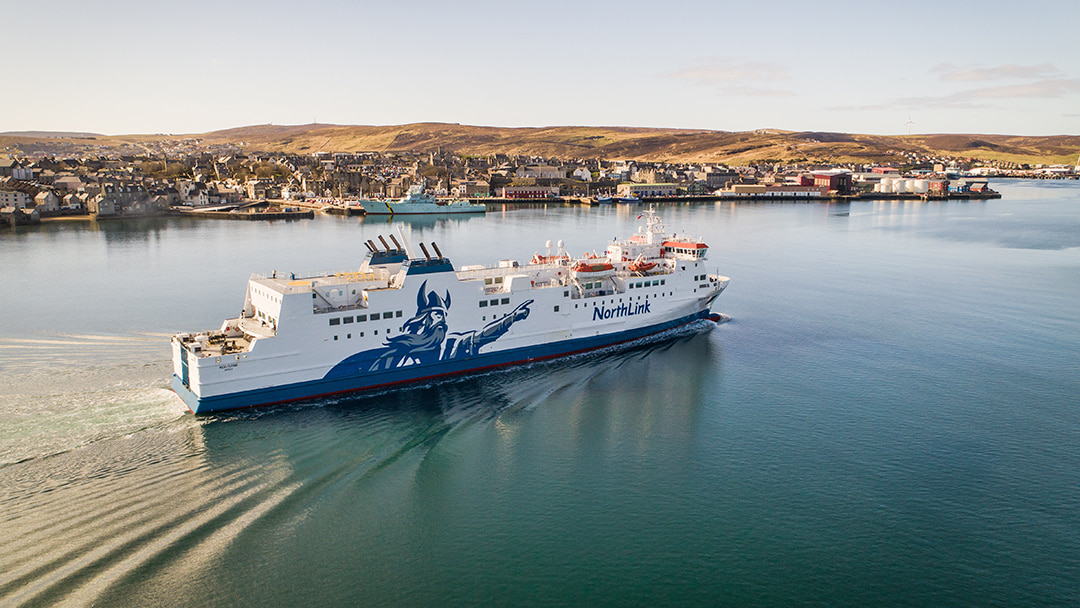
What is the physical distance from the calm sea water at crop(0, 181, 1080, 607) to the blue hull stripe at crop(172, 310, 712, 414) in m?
0.39

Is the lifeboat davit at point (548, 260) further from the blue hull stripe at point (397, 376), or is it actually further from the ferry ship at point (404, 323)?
the blue hull stripe at point (397, 376)

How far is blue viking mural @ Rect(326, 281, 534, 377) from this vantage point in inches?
636

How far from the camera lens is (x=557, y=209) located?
75000 millimetres

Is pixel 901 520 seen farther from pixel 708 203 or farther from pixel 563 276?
pixel 708 203

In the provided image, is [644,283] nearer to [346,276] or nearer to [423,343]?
[423,343]

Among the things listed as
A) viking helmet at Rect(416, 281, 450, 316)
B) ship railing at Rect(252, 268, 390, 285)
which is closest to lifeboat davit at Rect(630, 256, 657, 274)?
viking helmet at Rect(416, 281, 450, 316)

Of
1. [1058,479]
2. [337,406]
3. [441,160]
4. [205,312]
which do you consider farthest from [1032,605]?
[441,160]

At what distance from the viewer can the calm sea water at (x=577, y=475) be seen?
929cm

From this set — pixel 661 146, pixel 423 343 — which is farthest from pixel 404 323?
pixel 661 146

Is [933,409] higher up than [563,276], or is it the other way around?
[563,276]

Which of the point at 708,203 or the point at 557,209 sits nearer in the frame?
the point at 557,209

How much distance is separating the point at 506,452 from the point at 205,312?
1487 centimetres

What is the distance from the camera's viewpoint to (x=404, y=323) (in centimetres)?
1659

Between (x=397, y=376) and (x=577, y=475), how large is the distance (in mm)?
6424
